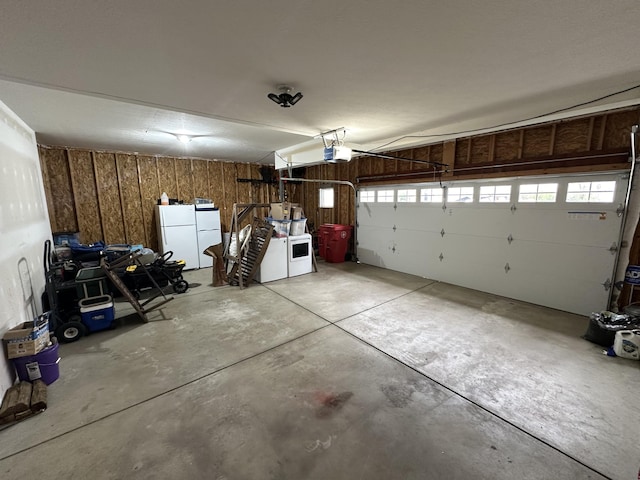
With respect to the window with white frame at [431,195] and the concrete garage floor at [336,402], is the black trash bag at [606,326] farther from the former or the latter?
the window with white frame at [431,195]

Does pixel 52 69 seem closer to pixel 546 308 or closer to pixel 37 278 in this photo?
pixel 37 278

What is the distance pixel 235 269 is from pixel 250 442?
3.81 metres

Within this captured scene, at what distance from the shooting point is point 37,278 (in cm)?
328

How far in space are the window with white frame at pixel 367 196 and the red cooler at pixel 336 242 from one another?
81 cm

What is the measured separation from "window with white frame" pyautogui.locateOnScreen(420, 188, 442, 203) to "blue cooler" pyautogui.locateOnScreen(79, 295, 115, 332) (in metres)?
5.61

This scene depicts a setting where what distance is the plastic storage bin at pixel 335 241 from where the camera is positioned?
6.77 meters

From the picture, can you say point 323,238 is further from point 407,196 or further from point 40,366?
point 40,366

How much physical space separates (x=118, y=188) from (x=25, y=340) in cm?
489

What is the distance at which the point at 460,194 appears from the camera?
16.2ft

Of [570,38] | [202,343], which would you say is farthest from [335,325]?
[570,38]

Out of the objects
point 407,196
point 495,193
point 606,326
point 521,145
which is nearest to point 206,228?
point 407,196

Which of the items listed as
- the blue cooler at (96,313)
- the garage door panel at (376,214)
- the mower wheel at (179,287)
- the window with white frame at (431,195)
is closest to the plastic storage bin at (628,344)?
the window with white frame at (431,195)

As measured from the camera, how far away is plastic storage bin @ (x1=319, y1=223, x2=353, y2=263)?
22.2 ft

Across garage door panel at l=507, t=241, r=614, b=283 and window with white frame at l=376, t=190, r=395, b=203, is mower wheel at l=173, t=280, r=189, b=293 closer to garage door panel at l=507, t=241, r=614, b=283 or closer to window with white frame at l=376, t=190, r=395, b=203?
window with white frame at l=376, t=190, r=395, b=203
